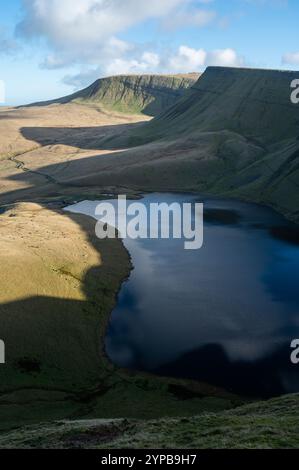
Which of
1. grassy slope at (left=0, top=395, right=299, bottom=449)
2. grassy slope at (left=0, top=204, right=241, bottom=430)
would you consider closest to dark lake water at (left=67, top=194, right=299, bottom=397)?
grassy slope at (left=0, top=204, right=241, bottom=430)

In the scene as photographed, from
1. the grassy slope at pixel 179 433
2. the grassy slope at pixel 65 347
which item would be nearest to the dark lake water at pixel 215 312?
the grassy slope at pixel 65 347

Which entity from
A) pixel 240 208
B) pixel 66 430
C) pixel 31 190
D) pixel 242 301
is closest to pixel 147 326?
pixel 242 301

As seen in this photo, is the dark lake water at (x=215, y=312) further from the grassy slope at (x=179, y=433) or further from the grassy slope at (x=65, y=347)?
the grassy slope at (x=179, y=433)

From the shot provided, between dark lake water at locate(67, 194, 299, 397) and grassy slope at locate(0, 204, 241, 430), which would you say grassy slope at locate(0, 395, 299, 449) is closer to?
grassy slope at locate(0, 204, 241, 430)

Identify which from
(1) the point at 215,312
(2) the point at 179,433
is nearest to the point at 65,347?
(1) the point at 215,312

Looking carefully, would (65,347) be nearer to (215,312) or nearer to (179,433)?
(215,312)
